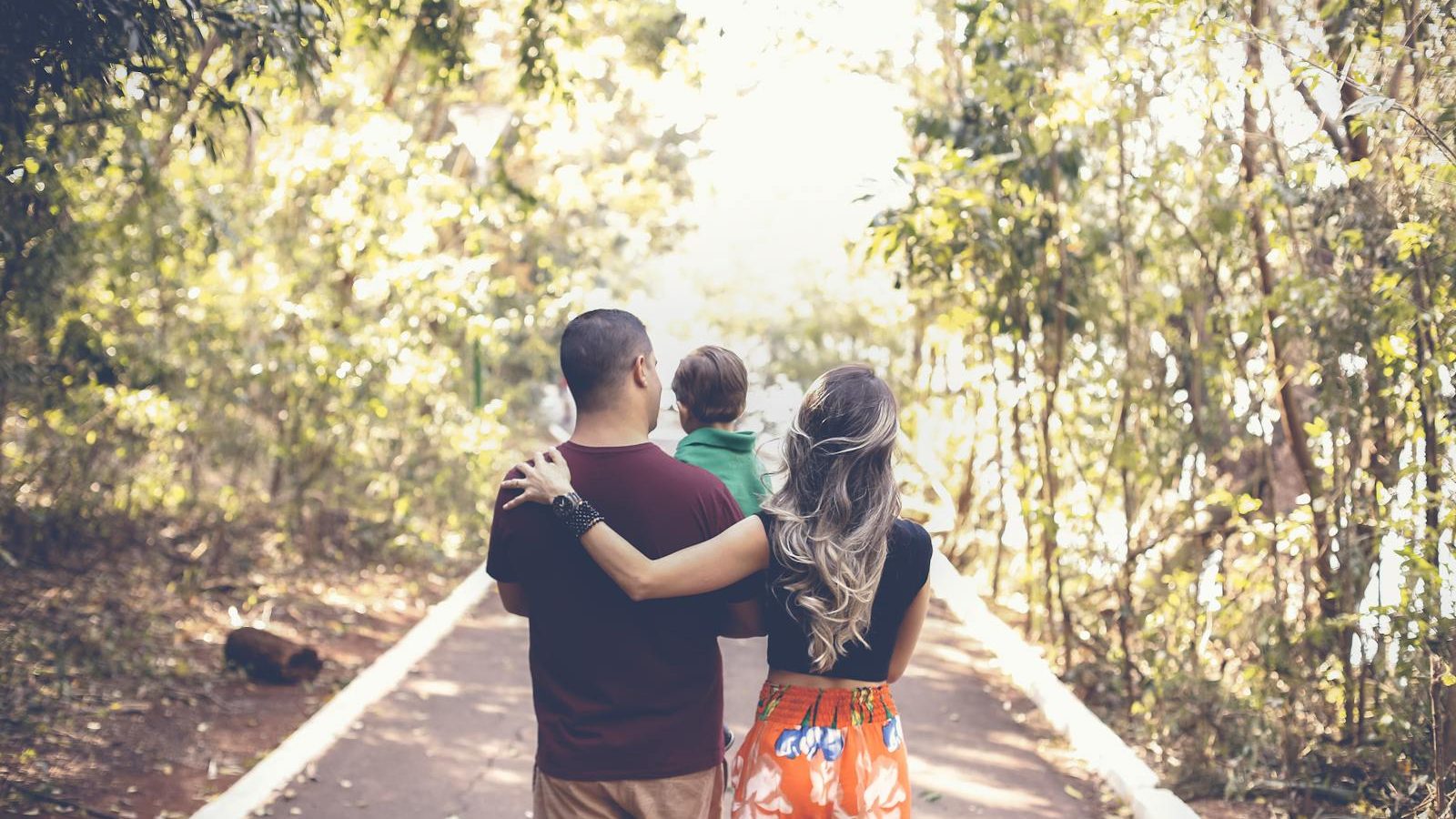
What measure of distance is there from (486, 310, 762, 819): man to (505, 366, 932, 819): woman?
9 cm

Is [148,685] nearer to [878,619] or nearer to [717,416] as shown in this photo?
[717,416]

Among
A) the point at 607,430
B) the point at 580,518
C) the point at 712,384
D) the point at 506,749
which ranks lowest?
the point at 506,749

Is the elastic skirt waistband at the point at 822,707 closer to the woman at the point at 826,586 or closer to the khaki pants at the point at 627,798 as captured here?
the woman at the point at 826,586

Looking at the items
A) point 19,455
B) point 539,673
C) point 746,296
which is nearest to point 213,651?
point 19,455

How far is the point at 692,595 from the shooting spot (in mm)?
3000

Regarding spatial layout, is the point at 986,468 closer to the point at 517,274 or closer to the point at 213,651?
the point at 213,651

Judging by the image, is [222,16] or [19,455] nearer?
[222,16]

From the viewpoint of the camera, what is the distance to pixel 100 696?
24.7 ft

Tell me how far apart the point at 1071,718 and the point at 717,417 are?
159 inches

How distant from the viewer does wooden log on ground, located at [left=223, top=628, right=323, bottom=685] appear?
8.48 metres

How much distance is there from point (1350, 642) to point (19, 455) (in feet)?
30.2

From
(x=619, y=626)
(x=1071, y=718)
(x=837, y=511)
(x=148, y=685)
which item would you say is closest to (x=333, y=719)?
(x=148, y=685)

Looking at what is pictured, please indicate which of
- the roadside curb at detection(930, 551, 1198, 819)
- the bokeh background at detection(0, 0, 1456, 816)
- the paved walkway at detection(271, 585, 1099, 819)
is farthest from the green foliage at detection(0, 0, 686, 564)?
the roadside curb at detection(930, 551, 1198, 819)

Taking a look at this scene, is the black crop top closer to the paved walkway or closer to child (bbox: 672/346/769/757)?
child (bbox: 672/346/769/757)
